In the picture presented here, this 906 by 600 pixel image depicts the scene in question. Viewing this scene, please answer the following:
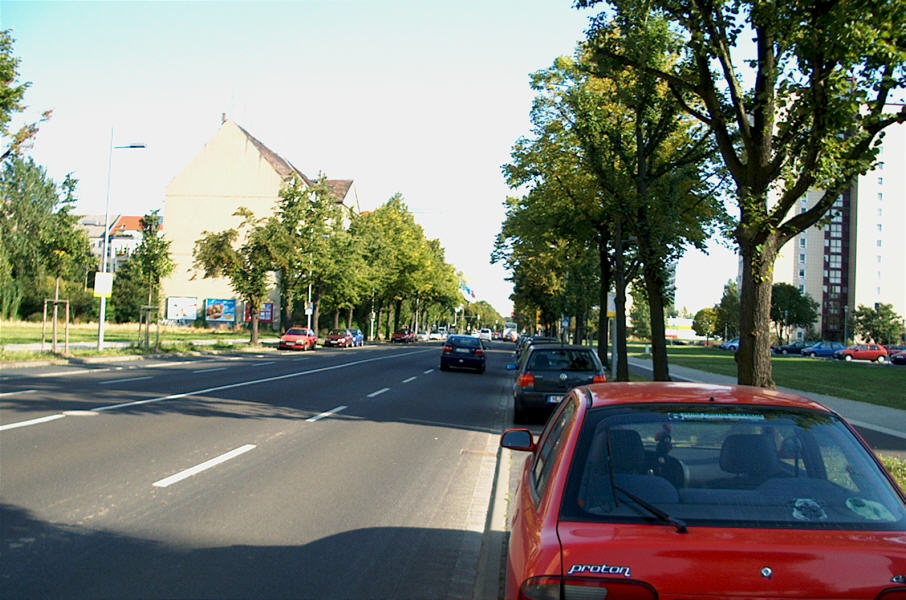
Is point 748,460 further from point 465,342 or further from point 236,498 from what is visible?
point 465,342

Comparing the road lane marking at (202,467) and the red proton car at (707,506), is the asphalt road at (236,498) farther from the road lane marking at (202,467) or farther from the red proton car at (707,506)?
the red proton car at (707,506)

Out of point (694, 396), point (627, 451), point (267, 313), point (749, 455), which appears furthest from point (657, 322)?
point (267, 313)

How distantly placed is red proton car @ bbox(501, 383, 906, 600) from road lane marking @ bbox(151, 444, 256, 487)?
17.2ft

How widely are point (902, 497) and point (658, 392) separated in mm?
1068

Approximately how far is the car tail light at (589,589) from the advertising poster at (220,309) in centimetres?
7606

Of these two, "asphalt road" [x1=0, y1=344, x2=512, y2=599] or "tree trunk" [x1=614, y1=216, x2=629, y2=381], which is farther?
"tree trunk" [x1=614, y1=216, x2=629, y2=381]

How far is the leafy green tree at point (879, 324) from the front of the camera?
335ft

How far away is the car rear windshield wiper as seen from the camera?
2.78m

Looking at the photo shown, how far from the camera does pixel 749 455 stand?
3355 mm

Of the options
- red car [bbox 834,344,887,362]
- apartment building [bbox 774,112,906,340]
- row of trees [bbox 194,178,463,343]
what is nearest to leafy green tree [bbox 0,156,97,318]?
row of trees [bbox 194,178,463,343]

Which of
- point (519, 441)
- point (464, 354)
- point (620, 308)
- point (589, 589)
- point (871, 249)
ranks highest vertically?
point (871, 249)

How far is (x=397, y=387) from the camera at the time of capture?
21.8 m

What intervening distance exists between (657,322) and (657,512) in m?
→ 15.9

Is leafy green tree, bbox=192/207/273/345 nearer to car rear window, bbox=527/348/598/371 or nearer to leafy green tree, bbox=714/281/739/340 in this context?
car rear window, bbox=527/348/598/371
